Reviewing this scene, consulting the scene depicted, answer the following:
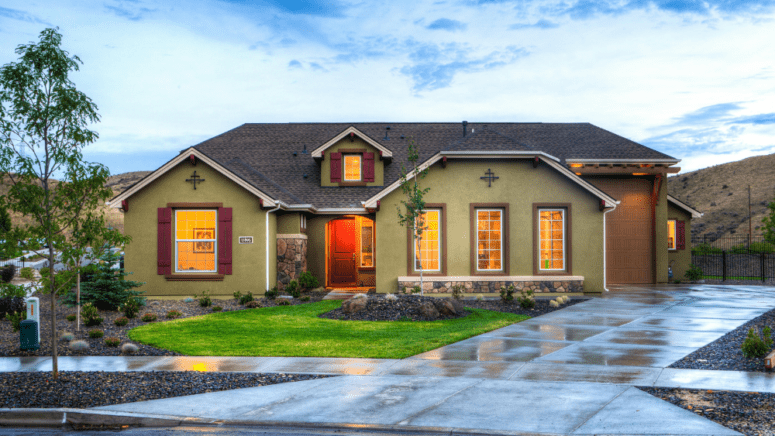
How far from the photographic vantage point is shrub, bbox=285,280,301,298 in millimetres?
18484

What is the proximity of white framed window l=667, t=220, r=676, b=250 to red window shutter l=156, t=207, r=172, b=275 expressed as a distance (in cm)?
2028

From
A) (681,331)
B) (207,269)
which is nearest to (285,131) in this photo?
(207,269)

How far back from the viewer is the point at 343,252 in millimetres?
23516

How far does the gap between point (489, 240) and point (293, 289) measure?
6.67 meters

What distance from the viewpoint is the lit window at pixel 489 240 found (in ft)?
62.7

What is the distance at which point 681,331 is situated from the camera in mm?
11727

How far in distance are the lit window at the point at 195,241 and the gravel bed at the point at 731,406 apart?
14945mm

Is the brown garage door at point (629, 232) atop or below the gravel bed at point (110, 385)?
atop

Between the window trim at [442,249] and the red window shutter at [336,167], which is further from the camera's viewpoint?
the red window shutter at [336,167]

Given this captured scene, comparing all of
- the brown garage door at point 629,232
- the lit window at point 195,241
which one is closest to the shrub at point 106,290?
the lit window at point 195,241

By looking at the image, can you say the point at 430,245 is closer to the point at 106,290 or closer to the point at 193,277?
the point at 193,277

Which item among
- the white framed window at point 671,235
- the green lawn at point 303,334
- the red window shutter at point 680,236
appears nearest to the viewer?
the green lawn at point 303,334

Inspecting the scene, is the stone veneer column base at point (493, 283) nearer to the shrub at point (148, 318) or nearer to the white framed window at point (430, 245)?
the white framed window at point (430, 245)

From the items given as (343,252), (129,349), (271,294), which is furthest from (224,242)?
(129,349)
